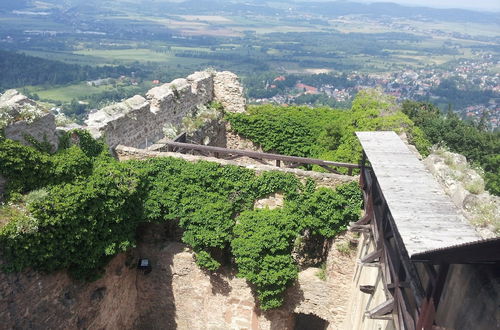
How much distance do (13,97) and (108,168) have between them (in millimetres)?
2289

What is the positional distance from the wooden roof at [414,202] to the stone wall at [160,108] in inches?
248

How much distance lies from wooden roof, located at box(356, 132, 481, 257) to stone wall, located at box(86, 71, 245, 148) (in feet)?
20.7

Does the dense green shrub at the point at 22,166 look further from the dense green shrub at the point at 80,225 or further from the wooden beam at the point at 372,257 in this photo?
the wooden beam at the point at 372,257

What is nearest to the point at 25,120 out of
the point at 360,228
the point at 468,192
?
the point at 360,228

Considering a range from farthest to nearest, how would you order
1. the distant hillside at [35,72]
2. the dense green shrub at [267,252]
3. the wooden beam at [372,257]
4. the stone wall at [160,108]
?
the distant hillside at [35,72], the stone wall at [160,108], the dense green shrub at [267,252], the wooden beam at [372,257]

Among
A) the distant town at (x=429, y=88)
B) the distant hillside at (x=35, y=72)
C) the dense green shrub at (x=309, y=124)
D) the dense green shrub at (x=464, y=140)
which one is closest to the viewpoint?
the dense green shrub at (x=309, y=124)

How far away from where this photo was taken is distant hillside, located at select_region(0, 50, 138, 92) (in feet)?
261

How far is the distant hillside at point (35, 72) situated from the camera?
7969cm

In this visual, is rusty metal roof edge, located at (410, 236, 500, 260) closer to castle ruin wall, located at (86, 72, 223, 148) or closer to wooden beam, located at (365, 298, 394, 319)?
wooden beam, located at (365, 298, 394, 319)

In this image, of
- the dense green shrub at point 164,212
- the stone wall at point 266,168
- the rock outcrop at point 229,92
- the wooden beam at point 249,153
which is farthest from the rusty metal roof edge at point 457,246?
the rock outcrop at point 229,92

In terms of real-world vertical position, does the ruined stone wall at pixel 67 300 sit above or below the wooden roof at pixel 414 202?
below

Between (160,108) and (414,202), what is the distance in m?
9.10

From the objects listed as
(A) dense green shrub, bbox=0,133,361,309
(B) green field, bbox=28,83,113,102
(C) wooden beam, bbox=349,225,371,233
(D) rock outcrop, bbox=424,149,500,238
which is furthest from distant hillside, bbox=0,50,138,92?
(D) rock outcrop, bbox=424,149,500,238

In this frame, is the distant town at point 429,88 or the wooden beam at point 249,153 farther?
the distant town at point 429,88
